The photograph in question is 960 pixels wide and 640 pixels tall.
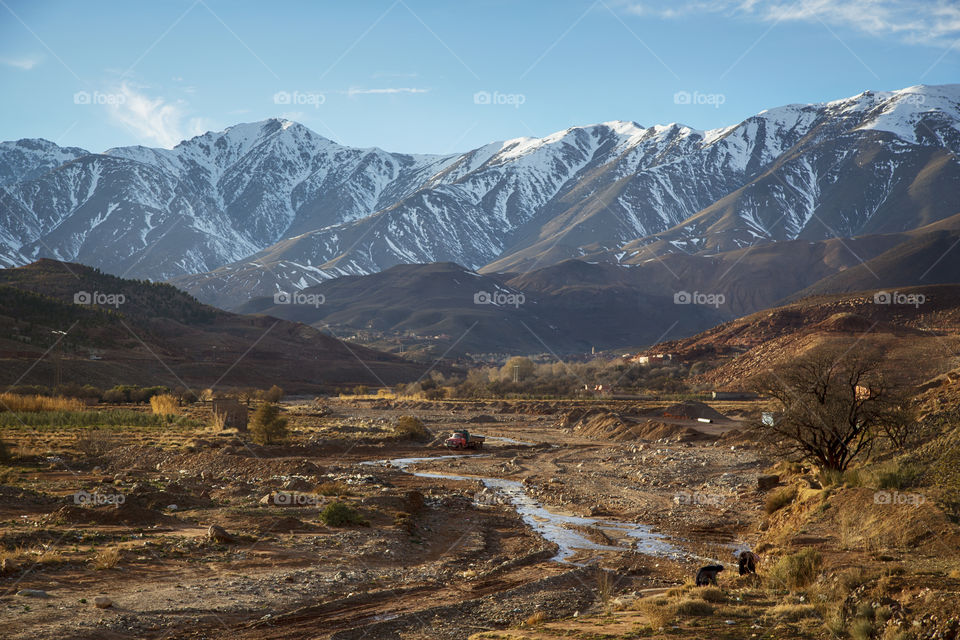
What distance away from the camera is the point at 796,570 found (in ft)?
51.8

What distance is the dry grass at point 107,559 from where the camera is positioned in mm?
16281

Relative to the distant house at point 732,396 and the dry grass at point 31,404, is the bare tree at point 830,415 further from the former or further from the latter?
the distant house at point 732,396

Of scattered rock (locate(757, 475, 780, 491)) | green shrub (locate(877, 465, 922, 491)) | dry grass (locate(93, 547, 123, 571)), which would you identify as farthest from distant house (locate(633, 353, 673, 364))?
dry grass (locate(93, 547, 123, 571))

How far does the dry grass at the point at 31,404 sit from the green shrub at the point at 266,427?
19.2m

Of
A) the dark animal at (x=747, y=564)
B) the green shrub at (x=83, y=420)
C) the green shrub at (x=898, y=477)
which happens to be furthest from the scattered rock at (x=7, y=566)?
the green shrub at (x=83, y=420)

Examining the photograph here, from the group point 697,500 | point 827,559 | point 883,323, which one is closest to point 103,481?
point 697,500

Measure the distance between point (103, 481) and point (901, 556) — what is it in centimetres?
2524

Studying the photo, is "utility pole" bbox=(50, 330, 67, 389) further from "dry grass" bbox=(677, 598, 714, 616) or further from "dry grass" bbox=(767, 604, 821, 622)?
"dry grass" bbox=(767, 604, 821, 622)

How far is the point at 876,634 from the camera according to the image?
1181cm

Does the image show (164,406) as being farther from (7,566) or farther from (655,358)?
(655,358)

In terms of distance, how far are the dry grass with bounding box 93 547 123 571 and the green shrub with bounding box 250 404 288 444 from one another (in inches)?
1166

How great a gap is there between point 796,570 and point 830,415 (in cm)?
1168

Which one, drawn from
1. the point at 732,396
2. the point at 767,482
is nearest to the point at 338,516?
the point at 767,482

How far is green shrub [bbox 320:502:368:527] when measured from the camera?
73.5 ft
